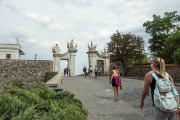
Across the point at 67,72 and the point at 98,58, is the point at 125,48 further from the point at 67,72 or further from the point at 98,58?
the point at 67,72

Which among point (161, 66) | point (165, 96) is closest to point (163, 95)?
point (165, 96)

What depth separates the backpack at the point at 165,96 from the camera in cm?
504

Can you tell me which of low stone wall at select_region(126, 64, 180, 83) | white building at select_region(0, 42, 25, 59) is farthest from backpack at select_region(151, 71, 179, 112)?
white building at select_region(0, 42, 25, 59)

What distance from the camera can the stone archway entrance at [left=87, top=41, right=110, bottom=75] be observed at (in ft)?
151

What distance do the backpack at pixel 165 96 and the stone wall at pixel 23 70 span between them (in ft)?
97.6

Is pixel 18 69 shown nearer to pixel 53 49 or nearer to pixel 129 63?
pixel 53 49

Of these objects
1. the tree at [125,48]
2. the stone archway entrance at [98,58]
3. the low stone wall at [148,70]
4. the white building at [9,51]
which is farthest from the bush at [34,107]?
the white building at [9,51]

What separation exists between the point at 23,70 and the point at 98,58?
14.7 meters

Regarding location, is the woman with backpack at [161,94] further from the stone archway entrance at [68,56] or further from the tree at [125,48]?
the tree at [125,48]

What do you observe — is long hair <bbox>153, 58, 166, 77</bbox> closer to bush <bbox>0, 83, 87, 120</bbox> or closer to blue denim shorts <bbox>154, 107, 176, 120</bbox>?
blue denim shorts <bbox>154, 107, 176, 120</bbox>

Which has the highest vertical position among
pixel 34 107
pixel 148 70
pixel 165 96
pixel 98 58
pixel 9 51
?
pixel 9 51

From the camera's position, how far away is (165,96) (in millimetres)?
5082

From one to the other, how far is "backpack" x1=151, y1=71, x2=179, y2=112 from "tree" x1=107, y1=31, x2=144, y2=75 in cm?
4219

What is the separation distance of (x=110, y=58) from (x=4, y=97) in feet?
142
